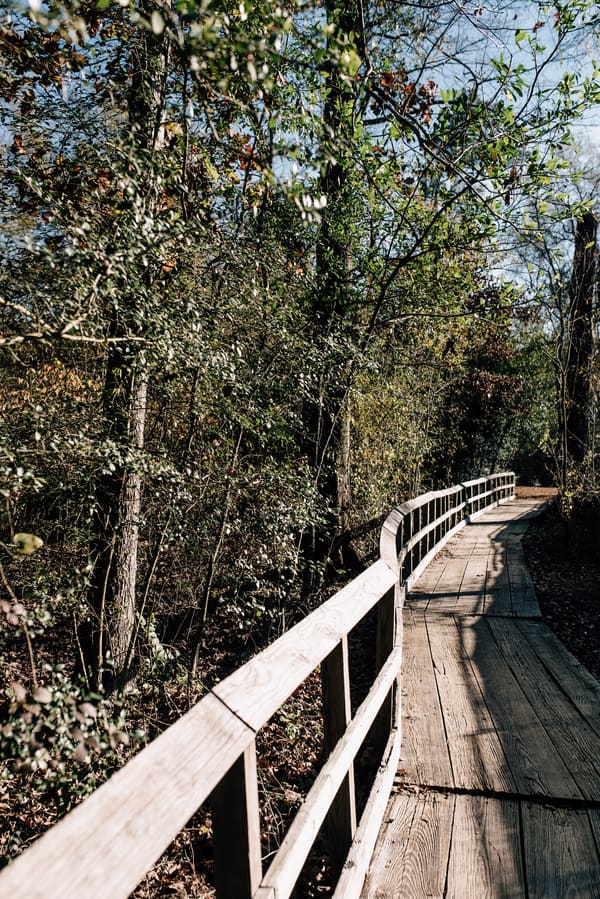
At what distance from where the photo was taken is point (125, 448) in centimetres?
428

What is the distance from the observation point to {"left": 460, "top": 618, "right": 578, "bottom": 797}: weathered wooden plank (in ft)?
10.8

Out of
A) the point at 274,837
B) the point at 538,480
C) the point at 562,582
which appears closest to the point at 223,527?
the point at 274,837

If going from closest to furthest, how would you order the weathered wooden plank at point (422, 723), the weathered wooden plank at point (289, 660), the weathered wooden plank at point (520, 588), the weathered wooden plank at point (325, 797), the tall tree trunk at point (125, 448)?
the weathered wooden plank at point (289, 660) < the weathered wooden plank at point (325, 797) < the weathered wooden plank at point (422, 723) < the tall tree trunk at point (125, 448) < the weathered wooden plank at point (520, 588)

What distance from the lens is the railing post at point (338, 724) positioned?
2398 mm

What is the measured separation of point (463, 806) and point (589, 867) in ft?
2.07

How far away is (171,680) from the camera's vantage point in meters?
5.38

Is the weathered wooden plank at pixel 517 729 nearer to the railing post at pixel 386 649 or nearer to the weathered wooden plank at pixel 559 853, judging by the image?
the weathered wooden plank at pixel 559 853

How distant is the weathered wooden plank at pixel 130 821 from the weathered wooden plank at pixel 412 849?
1676mm

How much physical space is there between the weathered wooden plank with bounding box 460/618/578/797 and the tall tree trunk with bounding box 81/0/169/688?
246cm

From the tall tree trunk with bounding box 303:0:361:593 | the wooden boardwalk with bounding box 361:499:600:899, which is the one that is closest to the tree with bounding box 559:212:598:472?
the tall tree trunk with bounding box 303:0:361:593

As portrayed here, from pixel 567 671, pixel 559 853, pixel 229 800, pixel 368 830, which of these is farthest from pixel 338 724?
pixel 567 671

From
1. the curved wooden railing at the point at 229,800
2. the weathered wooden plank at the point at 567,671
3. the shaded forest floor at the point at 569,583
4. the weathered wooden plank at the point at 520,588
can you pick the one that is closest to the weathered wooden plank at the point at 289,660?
the curved wooden railing at the point at 229,800

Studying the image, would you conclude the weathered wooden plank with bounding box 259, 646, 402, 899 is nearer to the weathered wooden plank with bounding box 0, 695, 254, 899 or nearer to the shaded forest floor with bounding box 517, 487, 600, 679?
the weathered wooden plank with bounding box 0, 695, 254, 899

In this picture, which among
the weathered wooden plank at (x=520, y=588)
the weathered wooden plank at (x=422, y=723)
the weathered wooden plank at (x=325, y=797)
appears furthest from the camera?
the weathered wooden plank at (x=520, y=588)
